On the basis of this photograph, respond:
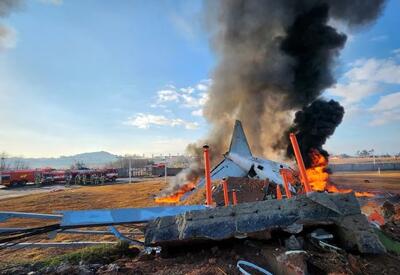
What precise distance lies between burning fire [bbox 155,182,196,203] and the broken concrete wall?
12.7 meters

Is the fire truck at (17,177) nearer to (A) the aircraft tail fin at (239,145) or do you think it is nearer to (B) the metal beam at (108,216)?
(A) the aircraft tail fin at (239,145)

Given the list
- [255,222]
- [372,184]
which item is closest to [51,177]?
[372,184]

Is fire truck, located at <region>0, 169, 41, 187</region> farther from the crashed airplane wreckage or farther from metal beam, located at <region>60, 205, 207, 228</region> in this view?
metal beam, located at <region>60, 205, 207, 228</region>

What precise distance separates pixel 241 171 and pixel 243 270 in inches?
479

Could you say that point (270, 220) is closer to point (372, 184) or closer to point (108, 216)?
point (108, 216)

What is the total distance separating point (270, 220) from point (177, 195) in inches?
553

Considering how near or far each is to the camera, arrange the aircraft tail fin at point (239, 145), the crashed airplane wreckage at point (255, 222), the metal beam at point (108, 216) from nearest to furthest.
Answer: the crashed airplane wreckage at point (255, 222) < the metal beam at point (108, 216) < the aircraft tail fin at point (239, 145)

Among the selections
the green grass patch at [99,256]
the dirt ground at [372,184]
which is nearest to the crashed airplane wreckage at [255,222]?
the green grass patch at [99,256]

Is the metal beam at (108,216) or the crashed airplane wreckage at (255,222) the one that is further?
the metal beam at (108,216)

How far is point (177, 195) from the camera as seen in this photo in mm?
17609

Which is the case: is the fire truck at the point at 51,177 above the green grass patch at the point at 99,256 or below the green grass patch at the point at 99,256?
above

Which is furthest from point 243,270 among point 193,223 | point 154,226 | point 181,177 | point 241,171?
point 181,177

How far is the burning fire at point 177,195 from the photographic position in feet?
56.5

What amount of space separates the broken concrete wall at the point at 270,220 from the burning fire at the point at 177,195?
12714 millimetres
